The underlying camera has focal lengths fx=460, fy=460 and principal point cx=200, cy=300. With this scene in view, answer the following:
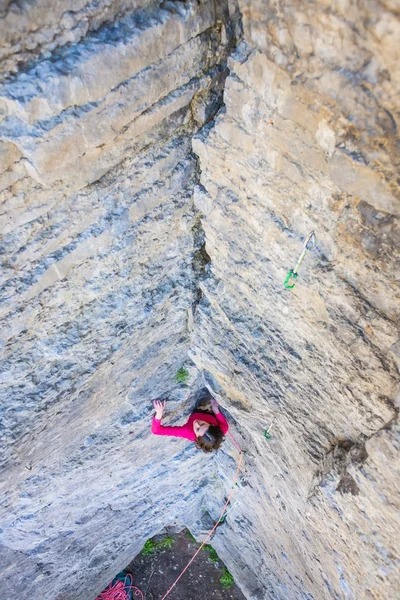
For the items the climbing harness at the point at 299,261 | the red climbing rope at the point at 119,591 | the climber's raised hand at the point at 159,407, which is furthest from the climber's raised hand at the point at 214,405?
the red climbing rope at the point at 119,591

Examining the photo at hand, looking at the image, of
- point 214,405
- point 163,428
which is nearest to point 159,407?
point 163,428

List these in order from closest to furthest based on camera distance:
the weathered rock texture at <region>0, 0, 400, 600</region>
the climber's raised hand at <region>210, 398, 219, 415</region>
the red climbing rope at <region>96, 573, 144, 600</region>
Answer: the weathered rock texture at <region>0, 0, 400, 600</region>, the climber's raised hand at <region>210, 398, 219, 415</region>, the red climbing rope at <region>96, 573, 144, 600</region>

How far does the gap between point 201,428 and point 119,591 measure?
11.0 feet

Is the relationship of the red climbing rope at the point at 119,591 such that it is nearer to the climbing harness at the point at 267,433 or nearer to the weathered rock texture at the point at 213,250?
the weathered rock texture at the point at 213,250

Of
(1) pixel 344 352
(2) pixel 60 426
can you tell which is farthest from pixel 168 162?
(2) pixel 60 426

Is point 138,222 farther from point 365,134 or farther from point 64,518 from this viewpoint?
point 64,518

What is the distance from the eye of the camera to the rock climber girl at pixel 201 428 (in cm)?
366

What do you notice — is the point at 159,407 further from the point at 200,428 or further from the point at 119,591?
the point at 119,591

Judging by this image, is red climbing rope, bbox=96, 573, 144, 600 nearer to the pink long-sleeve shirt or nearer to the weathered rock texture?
the weathered rock texture

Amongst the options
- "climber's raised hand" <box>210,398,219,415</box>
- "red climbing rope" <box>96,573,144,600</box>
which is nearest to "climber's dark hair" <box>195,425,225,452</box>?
"climber's raised hand" <box>210,398,219,415</box>

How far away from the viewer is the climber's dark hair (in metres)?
3.72

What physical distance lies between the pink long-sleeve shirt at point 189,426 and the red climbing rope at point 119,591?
3.11 m

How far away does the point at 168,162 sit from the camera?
2256 mm

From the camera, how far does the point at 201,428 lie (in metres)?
3.74
